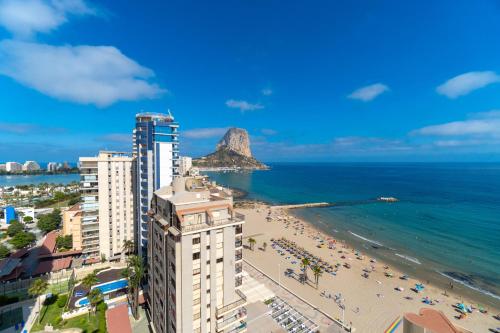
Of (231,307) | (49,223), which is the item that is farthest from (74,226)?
(231,307)

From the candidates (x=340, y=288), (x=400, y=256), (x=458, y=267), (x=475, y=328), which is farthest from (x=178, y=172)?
(x=458, y=267)

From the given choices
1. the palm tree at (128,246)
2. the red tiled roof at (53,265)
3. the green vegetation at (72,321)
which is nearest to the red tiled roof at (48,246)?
the red tiled roof at (53,265)

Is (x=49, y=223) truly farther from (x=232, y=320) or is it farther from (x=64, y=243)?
(x=232, y=320)

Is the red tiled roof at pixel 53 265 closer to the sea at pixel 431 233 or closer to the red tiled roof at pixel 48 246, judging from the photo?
the red tiled roof at pixel 48 246

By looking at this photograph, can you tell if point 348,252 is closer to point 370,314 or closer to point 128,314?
point 370,314

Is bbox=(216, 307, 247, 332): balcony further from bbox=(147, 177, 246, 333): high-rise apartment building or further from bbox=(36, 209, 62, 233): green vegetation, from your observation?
bbox=(36, 209, 62, 233): green vegetation

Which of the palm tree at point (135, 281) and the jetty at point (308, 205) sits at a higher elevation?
the palm tree at point (135, 281)
